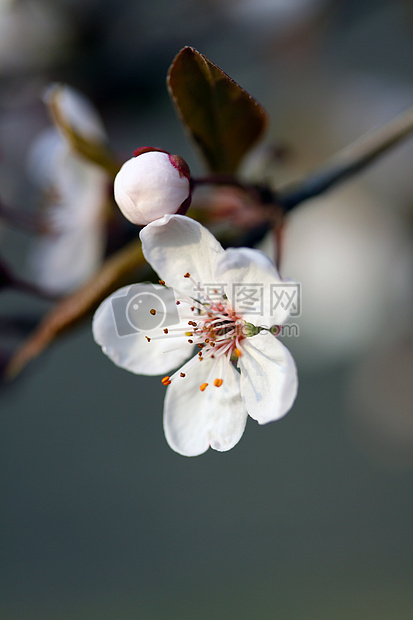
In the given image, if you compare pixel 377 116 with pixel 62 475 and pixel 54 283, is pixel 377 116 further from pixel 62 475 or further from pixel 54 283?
pixel 62 475

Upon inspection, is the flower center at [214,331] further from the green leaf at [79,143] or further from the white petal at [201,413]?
the green leaf at [79,143]

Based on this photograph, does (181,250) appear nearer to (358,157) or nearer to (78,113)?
(358,157)

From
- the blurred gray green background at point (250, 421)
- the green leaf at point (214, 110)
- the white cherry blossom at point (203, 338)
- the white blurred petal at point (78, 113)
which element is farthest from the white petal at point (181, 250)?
the blurred gray green background at point (250, 421)

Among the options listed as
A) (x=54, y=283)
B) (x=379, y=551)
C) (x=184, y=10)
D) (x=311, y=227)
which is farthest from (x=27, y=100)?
(x=379, y=551)

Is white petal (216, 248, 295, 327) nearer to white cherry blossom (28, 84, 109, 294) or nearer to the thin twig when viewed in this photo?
the thin twig

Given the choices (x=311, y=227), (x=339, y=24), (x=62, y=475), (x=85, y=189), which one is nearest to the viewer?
(x=85, y=189)

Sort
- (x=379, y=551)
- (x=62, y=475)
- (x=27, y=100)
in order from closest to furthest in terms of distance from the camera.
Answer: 1. (x=27, y=100)
2. (x=379, y=551)
3. (x=62, y=475)

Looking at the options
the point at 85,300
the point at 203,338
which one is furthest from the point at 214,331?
the point at 85,300
